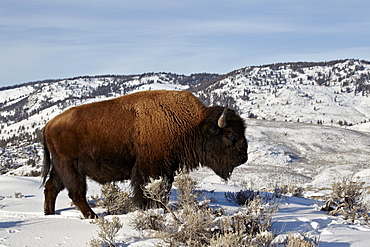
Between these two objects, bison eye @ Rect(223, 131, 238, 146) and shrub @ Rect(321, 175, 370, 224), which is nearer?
shrub @ Rect(321, 175, 370, 224)

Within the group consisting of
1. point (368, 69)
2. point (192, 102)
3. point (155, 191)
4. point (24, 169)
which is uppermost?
point (368, 69)

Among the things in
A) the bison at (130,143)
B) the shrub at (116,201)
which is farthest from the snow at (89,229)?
the bison at (130,143)

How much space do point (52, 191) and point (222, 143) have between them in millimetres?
3063

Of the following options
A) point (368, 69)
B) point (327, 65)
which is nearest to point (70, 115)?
point (368, 69)

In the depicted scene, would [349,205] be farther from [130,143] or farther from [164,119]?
[130,143]

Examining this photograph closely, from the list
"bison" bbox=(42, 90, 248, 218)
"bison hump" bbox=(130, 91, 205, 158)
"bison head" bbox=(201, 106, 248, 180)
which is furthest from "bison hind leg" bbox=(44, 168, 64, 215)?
"bison head" bbox=(201, 106, 248, 180)

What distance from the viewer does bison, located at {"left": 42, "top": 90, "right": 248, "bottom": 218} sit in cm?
558

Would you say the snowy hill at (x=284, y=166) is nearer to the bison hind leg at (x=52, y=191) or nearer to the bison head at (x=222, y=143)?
the bison hind leg at (x=52, y=191)

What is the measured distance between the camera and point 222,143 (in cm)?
624

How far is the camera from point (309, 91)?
12850 cm

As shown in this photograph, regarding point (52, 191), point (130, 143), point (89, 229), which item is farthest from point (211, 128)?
point (52, 191)

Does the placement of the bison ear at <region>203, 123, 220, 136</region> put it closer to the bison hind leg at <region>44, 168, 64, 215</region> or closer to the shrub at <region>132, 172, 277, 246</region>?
the shrub at <region>132, 172, 277, 246</region>

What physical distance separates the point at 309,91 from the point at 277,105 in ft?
82.5

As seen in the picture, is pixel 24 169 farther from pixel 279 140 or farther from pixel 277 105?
pixel 277 105
